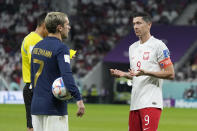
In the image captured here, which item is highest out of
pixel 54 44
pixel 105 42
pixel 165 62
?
pixel 105 42

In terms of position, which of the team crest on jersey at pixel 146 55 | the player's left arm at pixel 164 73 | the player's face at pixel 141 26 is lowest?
the player's left arm at pixel 164 73

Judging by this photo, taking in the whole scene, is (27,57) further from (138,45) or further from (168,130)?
(168,130)

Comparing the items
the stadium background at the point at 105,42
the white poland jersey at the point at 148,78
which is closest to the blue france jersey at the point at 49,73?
the white poland jersey at the point at 148,78

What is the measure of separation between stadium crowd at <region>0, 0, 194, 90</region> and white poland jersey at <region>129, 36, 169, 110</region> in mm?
27056

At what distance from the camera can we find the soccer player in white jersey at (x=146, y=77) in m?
7.52

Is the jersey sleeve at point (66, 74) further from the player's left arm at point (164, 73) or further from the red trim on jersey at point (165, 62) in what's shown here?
the red trim on jersey at point (165, 62)

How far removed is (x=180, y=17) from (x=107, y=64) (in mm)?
6497

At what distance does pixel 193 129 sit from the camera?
17109 mm

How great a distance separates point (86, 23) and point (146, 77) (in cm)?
3101

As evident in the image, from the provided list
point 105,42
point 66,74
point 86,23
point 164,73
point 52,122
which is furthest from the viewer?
point 86,23

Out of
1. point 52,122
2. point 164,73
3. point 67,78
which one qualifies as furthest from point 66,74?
point 164,73

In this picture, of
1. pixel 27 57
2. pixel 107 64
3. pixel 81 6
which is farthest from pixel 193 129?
pixel 81 6

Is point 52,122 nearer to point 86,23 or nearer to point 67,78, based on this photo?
point 67,78

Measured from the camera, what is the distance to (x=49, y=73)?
21.2 ft
